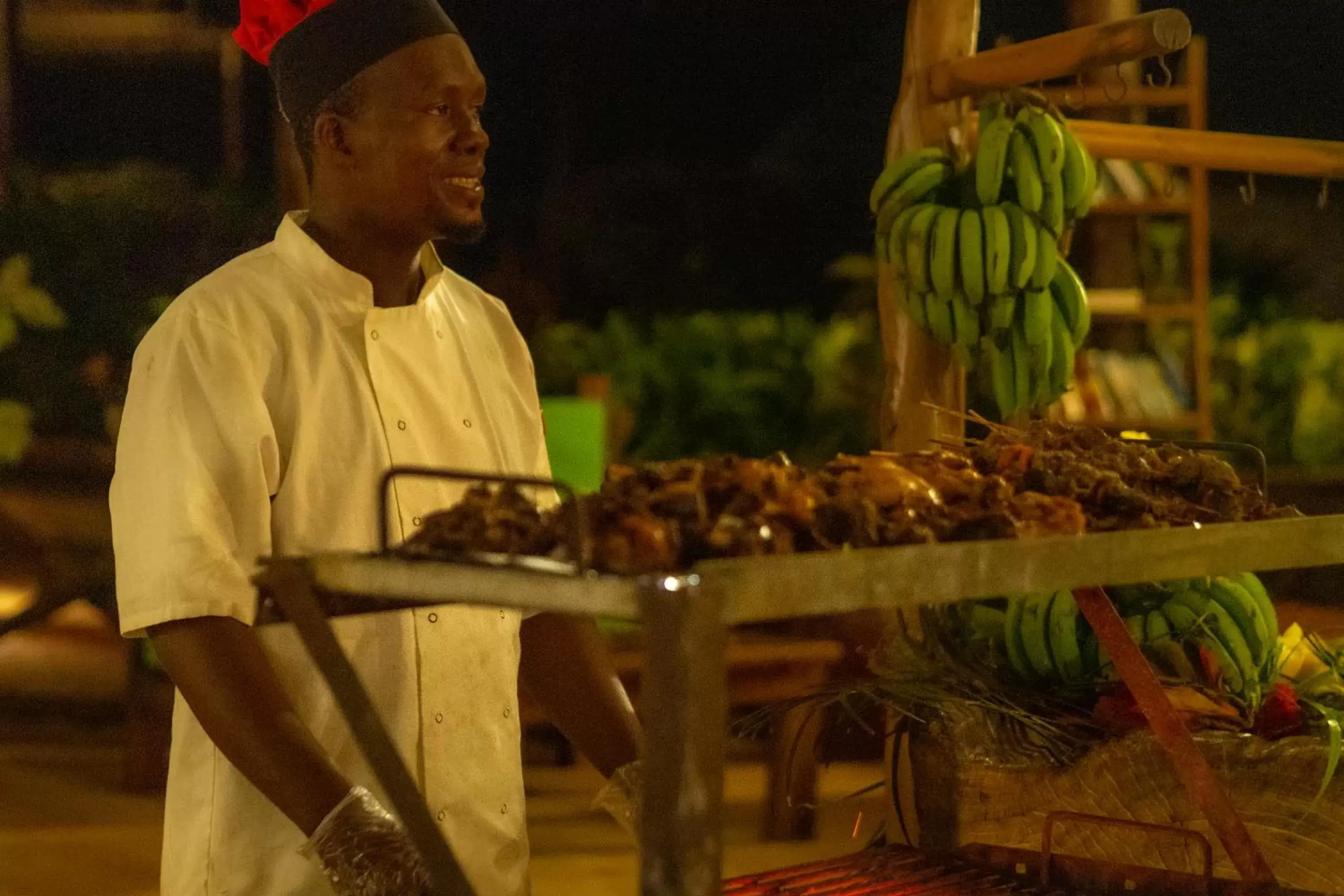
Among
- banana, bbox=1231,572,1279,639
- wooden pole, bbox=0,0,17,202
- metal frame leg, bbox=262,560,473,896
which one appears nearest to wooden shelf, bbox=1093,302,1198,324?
banana, bbox=1231,572,1279,639

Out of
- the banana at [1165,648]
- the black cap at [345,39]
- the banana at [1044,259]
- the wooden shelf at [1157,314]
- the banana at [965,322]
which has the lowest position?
the banana at [1165,648]

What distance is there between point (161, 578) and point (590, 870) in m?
3.44

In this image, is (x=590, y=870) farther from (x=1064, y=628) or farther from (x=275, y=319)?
(x=275, y=319)

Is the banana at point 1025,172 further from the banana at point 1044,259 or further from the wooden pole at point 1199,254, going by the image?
the wooden pole at point 1199,254

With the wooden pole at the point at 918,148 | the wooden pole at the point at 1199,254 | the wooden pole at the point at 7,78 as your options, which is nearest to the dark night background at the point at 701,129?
the wooden pole at the point at 7,78

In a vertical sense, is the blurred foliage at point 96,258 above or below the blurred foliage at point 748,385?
above

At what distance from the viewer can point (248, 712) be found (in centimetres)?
182

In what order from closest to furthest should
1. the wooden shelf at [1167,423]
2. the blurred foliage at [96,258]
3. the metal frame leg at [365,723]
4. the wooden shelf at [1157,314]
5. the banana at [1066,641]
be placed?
the metal frame leg at [365,723] → the banana at [1066,641] → the wooden shelf at [1167,423] → the blurred foliage at [96,258] → the wooden shelf at [1157,314]

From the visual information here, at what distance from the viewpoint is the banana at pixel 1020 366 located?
11.9ft

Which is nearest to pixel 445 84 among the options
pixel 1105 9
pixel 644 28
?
pixel 1105 9

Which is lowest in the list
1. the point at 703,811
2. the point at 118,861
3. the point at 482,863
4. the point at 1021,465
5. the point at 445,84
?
the point at 118,861

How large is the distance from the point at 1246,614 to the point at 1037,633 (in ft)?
1.30

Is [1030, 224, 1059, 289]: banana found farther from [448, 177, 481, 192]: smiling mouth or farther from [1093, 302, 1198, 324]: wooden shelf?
[1093, 302, 1198, 324]: wooden shelf

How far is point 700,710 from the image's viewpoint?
1238 millimetres
